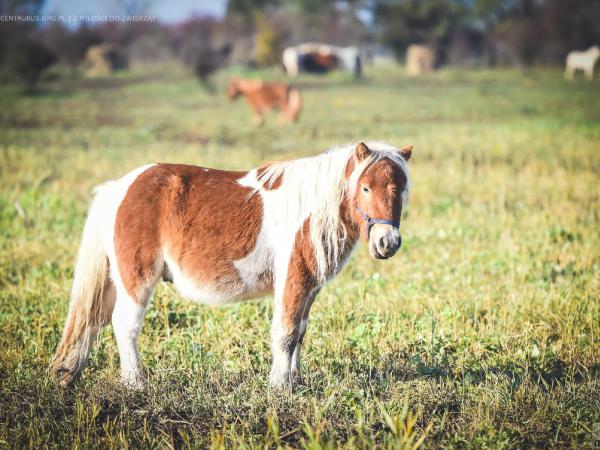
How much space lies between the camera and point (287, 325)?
3.59 meters

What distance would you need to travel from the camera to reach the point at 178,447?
3.23 meters

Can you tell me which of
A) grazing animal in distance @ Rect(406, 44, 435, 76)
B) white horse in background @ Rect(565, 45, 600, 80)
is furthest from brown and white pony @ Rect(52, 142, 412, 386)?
grazing animal in distance @ Rect(406, 44, 435, 76)

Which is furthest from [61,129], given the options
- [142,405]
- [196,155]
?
[142,405]

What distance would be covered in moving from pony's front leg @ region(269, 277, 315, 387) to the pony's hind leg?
87 cm

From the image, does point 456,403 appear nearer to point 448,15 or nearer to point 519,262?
point 519,262

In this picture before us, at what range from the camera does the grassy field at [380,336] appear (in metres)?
3.33

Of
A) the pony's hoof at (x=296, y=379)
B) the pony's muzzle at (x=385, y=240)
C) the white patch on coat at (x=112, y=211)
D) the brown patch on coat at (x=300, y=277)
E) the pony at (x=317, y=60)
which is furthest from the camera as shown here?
the pony at (x=317, y=60)

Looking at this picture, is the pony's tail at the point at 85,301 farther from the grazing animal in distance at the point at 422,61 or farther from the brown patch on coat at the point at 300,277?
the grazing animal in distance at the point at 422,61

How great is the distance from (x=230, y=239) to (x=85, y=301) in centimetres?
111

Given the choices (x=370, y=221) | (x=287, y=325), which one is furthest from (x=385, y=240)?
(x=287, y=325)

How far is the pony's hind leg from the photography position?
11.9 ft

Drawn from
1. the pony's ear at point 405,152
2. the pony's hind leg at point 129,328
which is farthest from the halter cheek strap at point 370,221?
the pony's hind leg at point 129,328

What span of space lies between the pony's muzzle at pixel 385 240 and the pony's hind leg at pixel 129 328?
4.99ft

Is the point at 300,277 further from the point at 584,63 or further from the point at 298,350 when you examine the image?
the point at 584,63
